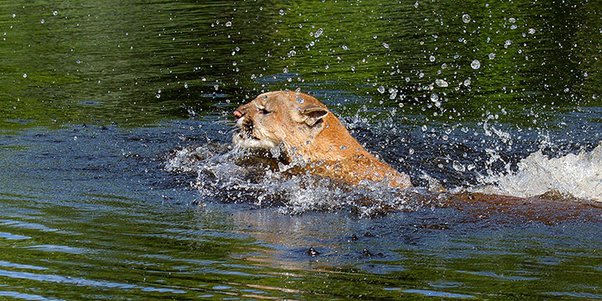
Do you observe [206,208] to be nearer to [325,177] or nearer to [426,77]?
[325,177]

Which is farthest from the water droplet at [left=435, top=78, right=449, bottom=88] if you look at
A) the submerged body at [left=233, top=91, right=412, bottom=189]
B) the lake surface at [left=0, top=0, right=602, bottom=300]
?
the submerged body at [left=233, top=91, right=412, bottom=189]

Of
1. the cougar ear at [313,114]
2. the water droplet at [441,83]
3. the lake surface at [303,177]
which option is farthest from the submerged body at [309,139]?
the water droplet at [441,83]

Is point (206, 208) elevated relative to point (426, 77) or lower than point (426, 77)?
Result: lower

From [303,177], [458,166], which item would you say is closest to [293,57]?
[458,166]

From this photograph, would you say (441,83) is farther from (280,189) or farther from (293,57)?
(280,189)

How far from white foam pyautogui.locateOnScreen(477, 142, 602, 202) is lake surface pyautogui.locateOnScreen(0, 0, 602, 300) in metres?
0.02

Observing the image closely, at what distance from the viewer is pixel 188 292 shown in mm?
6180

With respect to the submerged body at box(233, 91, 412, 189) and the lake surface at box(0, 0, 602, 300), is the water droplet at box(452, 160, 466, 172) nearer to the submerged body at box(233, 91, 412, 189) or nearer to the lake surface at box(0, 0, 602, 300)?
the lake surface at box(0, 0, 602, 300)

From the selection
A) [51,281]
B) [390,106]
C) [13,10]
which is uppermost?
[13,10]

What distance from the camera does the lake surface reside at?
6652 mm

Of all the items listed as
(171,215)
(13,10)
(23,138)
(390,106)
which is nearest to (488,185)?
(171,215)

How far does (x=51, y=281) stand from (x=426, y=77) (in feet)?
32.0

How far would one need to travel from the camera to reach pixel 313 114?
9469 millimetres

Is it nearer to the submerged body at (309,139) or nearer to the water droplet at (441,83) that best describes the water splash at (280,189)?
the submerged body at (309,139)
